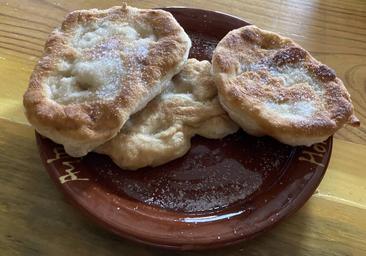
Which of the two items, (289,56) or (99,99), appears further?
(289,56)

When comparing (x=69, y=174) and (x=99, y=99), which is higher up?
(x=99, y=99)

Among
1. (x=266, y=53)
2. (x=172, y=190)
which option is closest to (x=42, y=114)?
(x=172, y=190)

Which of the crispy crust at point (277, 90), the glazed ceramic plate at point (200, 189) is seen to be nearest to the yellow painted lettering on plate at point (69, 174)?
the glazed ceramic plate at point (200, 189)

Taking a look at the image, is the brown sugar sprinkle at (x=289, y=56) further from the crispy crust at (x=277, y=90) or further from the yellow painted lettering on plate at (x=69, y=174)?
the yellow painted lettering on plate at (x=69, y=174)

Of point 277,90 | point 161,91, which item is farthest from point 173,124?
point 277,90

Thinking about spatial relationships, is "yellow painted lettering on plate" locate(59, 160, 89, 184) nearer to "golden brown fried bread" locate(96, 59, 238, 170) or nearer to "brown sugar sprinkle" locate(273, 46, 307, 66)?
"golden brown fried bread" locate(96, 59, 238, 170)

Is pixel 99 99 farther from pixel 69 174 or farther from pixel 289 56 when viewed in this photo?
pixel 289 56
